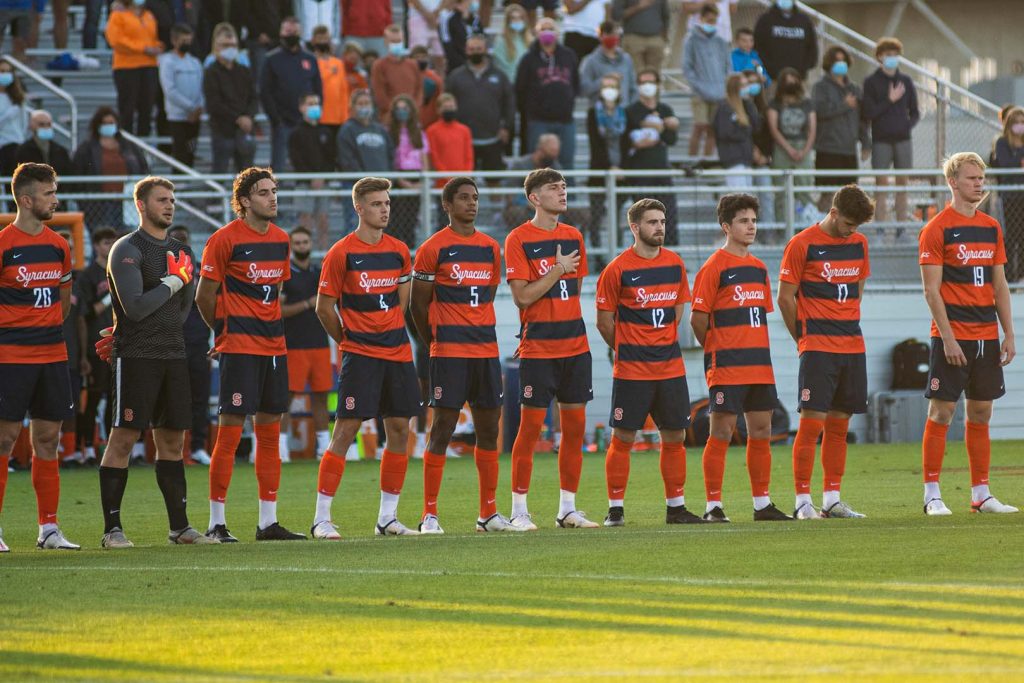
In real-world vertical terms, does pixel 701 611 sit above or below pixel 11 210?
below

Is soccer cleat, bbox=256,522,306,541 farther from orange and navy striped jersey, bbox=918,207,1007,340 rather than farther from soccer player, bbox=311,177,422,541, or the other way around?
orange and navy striped jersey, bbox=918,207,1007,340

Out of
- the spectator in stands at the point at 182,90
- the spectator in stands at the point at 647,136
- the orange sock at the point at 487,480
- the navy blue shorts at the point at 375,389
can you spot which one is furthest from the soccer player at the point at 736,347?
the spectator in stands at the point at 182,90

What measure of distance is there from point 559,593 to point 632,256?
393cm

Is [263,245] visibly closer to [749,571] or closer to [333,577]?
[333,577]

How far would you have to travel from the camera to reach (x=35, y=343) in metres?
10.4

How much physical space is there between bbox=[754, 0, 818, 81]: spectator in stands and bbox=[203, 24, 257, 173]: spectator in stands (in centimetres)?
727

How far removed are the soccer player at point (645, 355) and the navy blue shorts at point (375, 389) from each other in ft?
4.42

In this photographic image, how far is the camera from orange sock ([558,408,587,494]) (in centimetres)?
1112

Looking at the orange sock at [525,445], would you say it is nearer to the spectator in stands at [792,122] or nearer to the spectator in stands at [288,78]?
the spectator in stands at [288,78]

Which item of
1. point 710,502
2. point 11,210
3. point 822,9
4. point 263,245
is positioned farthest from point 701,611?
point 822,9

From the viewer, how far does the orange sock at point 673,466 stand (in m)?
11.0

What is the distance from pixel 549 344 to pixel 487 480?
986 millimetres

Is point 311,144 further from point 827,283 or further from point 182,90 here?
point 827,283

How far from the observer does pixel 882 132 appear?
72.6ft
